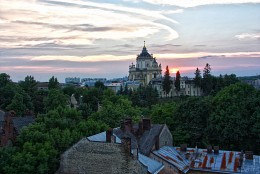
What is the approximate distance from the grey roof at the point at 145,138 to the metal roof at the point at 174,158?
98 centimetres

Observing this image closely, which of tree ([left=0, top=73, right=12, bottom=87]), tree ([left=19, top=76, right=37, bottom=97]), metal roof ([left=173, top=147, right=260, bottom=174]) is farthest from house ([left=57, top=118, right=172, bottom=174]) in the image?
tree ([left=0, top=73, right=12, bottom=87])

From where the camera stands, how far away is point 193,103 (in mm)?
53750

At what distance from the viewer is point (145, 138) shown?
127 feet

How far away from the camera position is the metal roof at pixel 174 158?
35294mm

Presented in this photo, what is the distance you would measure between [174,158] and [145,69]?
15526 centimetres

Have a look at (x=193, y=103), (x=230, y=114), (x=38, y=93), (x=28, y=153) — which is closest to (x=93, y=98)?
(x=38, y=93)

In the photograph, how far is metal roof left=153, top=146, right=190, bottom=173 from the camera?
35.3 m

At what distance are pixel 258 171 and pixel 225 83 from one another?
76.5m

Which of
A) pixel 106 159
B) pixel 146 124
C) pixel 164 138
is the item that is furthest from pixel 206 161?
pixel 106 159

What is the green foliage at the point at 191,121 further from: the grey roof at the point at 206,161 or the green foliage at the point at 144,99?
the green foliage at the point at 144,99

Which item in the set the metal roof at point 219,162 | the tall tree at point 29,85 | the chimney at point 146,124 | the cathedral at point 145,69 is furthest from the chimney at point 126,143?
the cathedral at point 145,69

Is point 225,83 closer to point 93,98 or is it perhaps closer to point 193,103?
point 93,98

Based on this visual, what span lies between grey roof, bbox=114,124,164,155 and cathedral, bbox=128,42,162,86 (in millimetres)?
149763

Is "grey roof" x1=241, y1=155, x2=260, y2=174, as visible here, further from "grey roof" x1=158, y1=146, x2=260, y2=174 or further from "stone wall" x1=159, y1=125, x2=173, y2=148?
"stone wall" x1=159, y1=125, x2=173, y2=148
